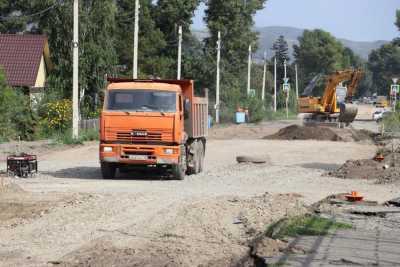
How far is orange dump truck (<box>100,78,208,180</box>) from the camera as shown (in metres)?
23.6

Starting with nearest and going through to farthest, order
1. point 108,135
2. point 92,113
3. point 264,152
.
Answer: point 108,135, point 264,152, point 92,113

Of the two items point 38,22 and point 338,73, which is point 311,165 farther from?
point 38,22

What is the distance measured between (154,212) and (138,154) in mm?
7624

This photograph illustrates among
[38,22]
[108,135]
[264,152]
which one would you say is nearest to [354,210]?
[108,135]

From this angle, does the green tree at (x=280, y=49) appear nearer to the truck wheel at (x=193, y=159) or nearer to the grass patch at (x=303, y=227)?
the truck wheel at (x=193, y=159)

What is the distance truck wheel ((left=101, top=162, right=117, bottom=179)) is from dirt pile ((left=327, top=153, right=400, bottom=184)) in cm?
664

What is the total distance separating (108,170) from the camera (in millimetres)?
24594

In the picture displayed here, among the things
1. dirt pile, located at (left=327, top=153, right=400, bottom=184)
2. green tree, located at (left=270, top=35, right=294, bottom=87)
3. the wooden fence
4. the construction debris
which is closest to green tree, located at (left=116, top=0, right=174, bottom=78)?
the wooden fence

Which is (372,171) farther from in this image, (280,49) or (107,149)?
(280,49)

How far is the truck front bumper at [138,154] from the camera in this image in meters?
23.6

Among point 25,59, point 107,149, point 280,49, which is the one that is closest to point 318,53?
point 280,49

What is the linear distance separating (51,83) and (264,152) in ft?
84.6

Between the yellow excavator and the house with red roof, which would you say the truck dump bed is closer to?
the house with red roof

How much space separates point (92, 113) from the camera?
5981 centimetres
